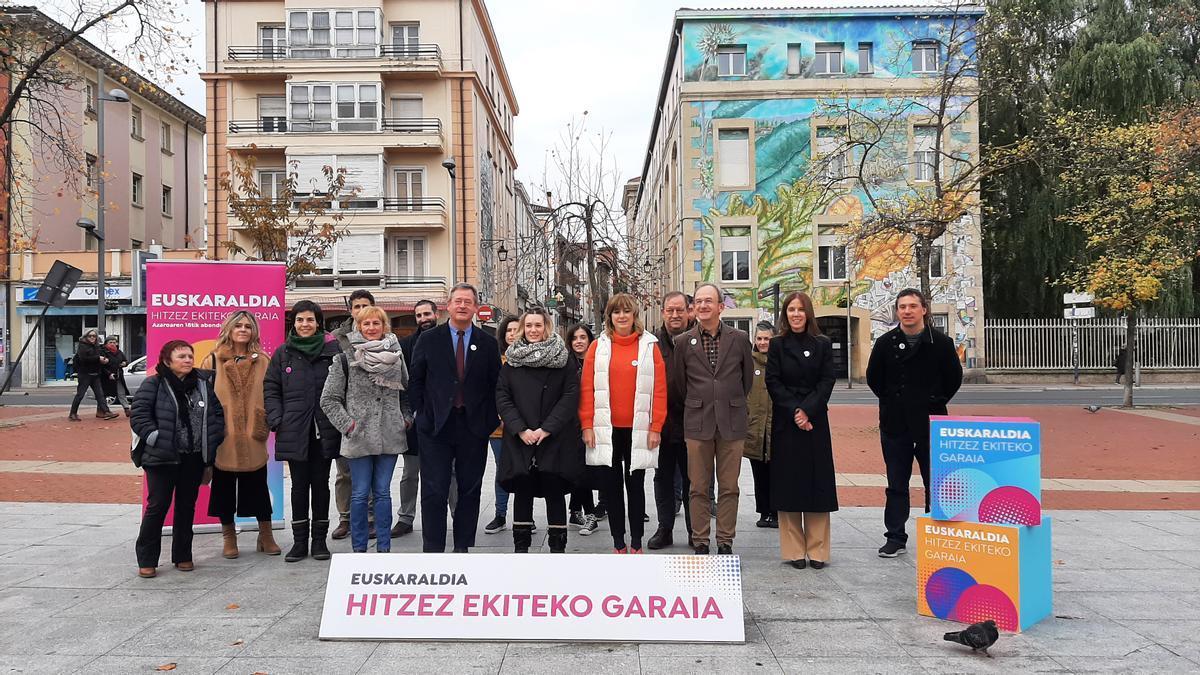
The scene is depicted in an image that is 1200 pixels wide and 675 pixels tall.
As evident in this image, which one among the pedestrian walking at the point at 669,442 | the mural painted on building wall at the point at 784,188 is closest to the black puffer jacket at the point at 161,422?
the pedestrian walking at the point at 669,442

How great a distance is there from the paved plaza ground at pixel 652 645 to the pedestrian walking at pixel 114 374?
1139 cm

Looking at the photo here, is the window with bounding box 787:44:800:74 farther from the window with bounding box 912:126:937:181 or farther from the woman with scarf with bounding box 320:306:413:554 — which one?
the woman with scarf with bounding box 320:306:413:554

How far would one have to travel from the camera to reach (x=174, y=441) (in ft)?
19.6

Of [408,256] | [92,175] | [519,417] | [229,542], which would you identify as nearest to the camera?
[519,417]

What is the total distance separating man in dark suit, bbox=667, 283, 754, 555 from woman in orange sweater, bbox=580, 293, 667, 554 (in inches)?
10.4

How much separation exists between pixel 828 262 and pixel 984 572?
2808 cm

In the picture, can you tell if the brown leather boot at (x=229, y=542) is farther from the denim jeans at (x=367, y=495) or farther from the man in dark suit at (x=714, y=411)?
the man in dark suit at (x=714, y=411)

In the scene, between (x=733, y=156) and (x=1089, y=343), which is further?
(x=733, y=156)

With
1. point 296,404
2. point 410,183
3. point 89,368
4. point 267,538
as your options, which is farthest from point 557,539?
point 410,183

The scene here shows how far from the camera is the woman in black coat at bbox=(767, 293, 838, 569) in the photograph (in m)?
6.02

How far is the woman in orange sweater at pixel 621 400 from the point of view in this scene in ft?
19.8

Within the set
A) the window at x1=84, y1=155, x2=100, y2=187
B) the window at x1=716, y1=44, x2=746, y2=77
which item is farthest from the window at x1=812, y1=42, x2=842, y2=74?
the window at x1=84, y1=155, x2=100, y2=187

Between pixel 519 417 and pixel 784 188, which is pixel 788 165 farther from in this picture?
pixel 519 417

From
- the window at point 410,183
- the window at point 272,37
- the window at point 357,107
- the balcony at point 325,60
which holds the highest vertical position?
the window at point 272,37
